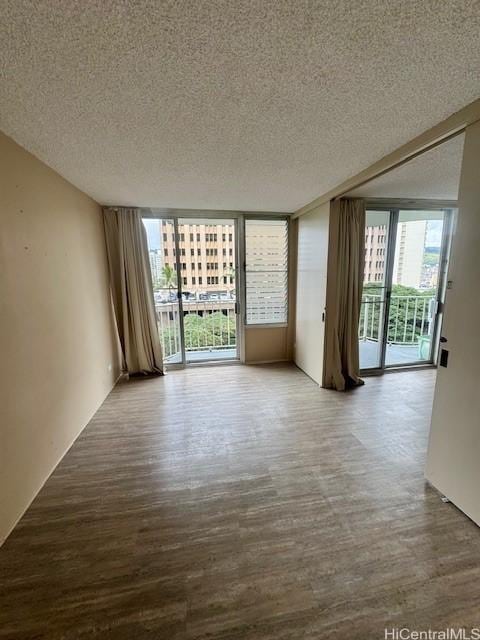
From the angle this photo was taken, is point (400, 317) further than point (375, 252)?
Yes

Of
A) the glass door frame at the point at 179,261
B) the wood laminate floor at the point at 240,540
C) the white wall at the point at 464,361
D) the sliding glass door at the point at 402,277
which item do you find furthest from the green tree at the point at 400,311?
the white wall at the point at 464,361

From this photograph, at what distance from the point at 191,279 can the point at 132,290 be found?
912 millimetres

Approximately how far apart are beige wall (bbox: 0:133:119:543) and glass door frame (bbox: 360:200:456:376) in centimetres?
335

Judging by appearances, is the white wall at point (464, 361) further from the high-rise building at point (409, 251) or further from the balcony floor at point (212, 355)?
the balcony floor at point (212, 355)

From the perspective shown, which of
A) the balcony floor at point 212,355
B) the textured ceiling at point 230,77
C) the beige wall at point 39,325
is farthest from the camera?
the balcony floor at point 212,355

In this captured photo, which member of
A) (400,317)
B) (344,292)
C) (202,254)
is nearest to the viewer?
(344,292)

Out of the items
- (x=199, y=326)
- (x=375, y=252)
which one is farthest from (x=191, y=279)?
(x=375, y=252)

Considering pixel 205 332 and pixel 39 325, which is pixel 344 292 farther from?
pixel 39 325

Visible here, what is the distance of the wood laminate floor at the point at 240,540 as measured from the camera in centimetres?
116

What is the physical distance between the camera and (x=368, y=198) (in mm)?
3203

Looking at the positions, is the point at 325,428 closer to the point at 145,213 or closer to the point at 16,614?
the point at 16,614

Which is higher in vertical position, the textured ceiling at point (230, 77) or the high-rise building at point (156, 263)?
the textured ceiling at point (230, 77)

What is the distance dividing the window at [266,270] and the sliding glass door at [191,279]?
0.23 meters

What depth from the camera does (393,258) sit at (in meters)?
3.54
